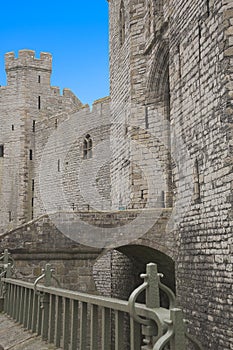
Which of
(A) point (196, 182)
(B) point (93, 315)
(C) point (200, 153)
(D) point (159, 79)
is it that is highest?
(D) point (159, 79)

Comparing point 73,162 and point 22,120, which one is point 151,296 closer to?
point 73,162

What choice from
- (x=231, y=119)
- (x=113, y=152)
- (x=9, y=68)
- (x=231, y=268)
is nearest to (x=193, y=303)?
(x=231, y=268)

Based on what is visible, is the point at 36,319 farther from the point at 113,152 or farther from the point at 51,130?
the point at 51,130

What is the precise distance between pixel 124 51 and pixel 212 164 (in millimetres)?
7365

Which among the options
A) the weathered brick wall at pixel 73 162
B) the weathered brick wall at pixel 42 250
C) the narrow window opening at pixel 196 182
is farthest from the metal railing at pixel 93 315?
the weathered brick wall at pixel 73 162

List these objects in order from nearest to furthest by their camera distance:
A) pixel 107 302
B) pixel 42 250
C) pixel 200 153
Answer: pixel 107 302, pixel 200 153, pixel 42 250

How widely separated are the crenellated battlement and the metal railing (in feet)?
72.6

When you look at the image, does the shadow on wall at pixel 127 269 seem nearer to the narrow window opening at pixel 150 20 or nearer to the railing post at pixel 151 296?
the narrow window opening at pixel 150 20

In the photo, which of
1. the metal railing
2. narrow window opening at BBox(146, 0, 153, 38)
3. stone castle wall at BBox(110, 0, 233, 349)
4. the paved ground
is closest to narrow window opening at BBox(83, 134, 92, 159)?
stone castle wall at BBox(110, 0, 233, 349)

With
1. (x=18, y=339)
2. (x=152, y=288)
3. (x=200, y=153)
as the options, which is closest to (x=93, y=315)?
(x=152, y=288)

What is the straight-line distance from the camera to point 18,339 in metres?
3.80

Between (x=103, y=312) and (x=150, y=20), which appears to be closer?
(x=103, y=312)

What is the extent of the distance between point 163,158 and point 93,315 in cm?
978

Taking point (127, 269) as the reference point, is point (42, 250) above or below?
above
